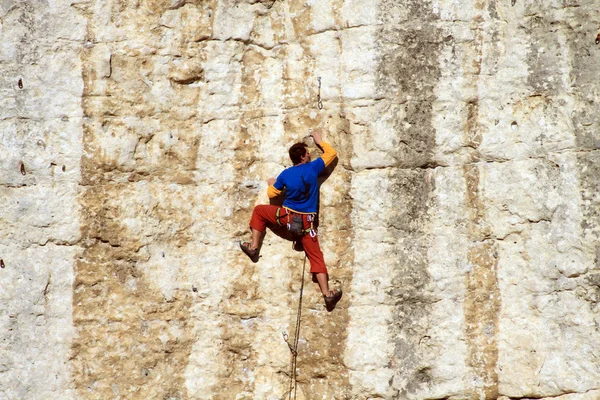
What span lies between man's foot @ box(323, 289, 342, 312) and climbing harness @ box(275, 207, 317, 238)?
0.57 metres

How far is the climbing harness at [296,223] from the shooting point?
235 inches

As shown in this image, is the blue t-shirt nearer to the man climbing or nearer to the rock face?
the man climbing

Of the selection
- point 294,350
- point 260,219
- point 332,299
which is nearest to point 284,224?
point 260,219

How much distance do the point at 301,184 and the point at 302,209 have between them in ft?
0.77

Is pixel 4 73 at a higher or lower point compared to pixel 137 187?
higher

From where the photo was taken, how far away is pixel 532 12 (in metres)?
6.04

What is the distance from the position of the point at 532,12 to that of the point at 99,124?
412cm

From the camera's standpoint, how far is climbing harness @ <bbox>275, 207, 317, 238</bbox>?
19.6 feet

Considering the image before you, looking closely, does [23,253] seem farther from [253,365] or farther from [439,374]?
[439,374]

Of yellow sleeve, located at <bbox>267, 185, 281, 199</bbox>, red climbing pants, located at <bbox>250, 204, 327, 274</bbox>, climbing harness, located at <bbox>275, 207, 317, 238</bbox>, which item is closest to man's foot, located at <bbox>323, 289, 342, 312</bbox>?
red climbing pants, located at <bbox>250, 204, 327, 274</bbox>

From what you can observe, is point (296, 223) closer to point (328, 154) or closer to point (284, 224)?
point (284, 224)

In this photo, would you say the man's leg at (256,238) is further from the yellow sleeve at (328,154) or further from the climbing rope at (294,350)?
the yellow sleeve at (328,154)

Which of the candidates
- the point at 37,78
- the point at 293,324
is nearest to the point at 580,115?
the point at 293,324

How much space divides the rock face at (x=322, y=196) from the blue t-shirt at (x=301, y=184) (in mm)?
261
